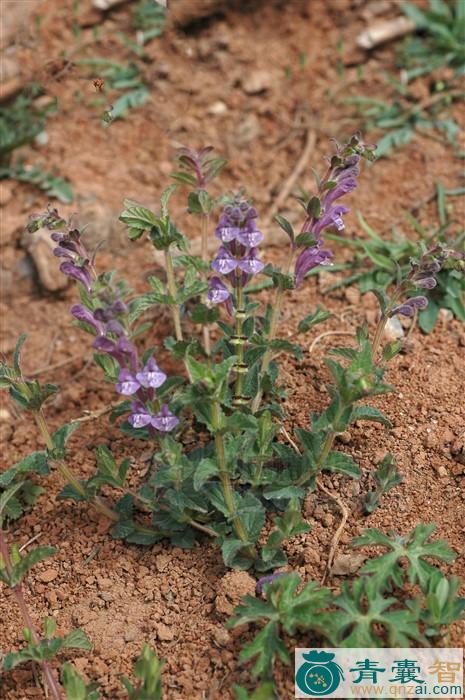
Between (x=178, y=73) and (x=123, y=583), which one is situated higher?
(x=178, y=73)

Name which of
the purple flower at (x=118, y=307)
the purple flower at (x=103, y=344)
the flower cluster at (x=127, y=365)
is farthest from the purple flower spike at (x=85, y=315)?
the purple flower at (x=118, y=307)

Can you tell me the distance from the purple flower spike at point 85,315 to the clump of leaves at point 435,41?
3.18 meters

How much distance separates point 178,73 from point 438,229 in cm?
204

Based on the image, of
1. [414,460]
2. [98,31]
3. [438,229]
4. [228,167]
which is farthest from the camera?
[98,31]

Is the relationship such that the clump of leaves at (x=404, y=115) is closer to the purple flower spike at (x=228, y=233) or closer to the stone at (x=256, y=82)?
the stone at (x=256, y=82)

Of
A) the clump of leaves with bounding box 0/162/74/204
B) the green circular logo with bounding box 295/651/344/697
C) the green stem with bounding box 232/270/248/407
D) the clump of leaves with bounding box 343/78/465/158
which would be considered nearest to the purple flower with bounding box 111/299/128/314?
the green stem with bounding box 232/270/248/407

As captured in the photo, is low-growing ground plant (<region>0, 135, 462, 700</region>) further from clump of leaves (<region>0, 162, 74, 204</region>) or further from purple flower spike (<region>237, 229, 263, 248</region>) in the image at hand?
clump of leaves (<region>0, 162, 74, 204</region>)

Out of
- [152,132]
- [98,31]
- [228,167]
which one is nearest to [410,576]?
[228,167]

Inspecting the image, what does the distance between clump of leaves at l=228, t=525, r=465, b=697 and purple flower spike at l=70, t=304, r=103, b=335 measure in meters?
1.02

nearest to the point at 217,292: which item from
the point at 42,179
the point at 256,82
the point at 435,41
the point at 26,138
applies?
the point at 42,179

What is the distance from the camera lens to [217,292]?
9.21 feet

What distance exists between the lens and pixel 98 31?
17.3 feet

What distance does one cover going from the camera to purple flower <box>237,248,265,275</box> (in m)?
2.72

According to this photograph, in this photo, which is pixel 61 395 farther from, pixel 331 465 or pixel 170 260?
pixel 331 465
